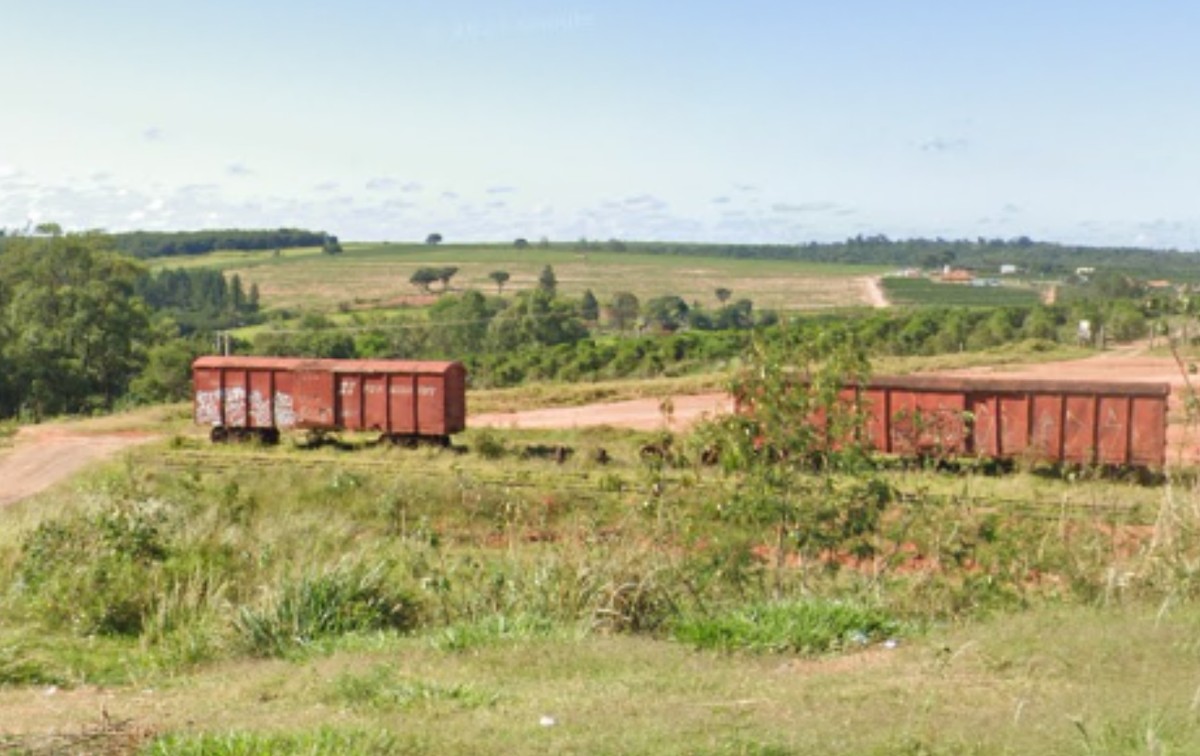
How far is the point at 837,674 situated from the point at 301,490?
16.2m

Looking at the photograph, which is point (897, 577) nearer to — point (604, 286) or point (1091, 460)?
point (1091, 460)

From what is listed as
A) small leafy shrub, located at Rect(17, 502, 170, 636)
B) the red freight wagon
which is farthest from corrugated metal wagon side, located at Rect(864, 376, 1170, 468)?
small leafy shrub, located at Rect(17, 502, 170, 636)

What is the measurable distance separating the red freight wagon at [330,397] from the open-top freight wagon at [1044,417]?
8866mm

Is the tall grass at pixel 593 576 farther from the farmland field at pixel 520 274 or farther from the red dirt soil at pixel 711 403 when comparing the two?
the farmland field at pixel 520 274

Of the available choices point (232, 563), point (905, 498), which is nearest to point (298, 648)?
point (232, 563)

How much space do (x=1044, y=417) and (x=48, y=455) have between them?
64.9ft

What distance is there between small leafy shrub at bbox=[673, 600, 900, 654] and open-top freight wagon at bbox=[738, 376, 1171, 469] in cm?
1374

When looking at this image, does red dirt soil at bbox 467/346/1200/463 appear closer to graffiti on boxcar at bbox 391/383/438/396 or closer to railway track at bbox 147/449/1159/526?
graffiti on boxcar at bbox 391/383/438/396

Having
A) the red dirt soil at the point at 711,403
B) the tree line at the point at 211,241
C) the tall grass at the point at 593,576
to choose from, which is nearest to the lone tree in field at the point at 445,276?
the tree line at the point at 211,241

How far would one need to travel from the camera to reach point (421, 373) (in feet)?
87.6

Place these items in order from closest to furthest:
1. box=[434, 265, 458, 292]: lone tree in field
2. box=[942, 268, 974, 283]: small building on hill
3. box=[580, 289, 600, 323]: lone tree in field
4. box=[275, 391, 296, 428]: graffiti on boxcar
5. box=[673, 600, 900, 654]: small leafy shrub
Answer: box=[673, 600, 900, 654]: small leafy shrub, box=[275, 391, 296, 428]: graffiti on boxcar, box=[580, 289, 600, 323]: lone tree in field, box=[942, 268, 974, 283]: small building on hill, box=[434, 265, 458, 292]: lone tree in field

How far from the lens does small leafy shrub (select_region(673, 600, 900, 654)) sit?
284 inches

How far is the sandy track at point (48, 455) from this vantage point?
2438 centimetres

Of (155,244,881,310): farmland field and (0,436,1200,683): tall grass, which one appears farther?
(155,244,881,310): farmland field
